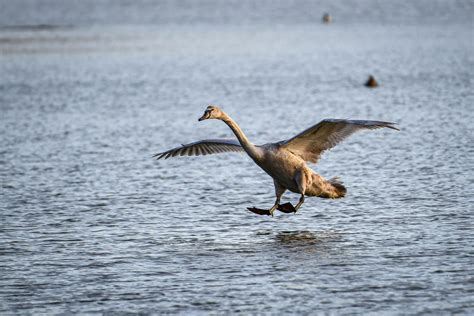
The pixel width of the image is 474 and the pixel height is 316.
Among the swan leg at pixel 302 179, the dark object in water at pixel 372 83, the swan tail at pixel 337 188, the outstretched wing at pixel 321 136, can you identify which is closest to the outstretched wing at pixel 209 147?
the outstretched wing at pixel 321 136

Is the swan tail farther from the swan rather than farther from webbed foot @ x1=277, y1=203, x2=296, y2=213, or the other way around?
webbed foot @ x1=277, y1=203, x2=296, y2=213

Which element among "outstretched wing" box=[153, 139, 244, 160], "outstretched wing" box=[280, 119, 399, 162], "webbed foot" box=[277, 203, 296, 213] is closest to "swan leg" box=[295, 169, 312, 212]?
"webbed foot" box=[277, 203, 296, 213]

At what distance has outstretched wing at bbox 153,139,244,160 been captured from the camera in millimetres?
14391

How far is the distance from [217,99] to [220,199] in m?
16.3

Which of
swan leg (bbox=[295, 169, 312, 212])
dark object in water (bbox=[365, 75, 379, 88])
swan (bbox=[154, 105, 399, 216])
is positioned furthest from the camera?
dark object in water (bbox=[365, 75, 379, 88])

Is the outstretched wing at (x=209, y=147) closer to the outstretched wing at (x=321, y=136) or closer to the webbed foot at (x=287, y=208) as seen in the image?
the outstretched wing at (x=321, y=136)

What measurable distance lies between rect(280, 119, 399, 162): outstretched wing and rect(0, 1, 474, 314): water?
1063 millimetres

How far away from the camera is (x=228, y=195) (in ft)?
53.8

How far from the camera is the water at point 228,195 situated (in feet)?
35.7

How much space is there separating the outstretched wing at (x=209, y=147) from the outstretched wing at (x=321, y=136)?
0.90m

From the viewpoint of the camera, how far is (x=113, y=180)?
18.3 meters

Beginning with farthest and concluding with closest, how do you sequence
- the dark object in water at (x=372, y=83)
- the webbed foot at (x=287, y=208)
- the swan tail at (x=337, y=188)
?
the dark object in water at (x=372, y=83) < the swan tail at (x=337, y=188) < the webbed foot at (x=287, y=208)

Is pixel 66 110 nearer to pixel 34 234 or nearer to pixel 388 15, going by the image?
pixel 34 234

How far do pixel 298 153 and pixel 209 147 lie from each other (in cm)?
161
